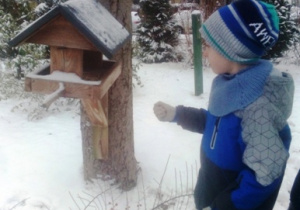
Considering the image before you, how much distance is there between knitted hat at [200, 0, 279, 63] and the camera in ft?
4.58

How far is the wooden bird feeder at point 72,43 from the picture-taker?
1795mm

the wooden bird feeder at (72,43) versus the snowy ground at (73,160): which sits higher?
the wooden bird feeder at (72,43)

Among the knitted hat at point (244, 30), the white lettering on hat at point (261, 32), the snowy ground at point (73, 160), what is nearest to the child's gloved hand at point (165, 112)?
the knitted hat at point (244, 30)

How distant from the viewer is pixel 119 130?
2.79 metres

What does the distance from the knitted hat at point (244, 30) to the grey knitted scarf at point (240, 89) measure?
0.06 metres

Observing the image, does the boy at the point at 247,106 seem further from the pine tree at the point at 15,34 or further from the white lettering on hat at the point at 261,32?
the pine tree at the point at 15,34

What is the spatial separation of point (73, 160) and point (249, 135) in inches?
90.1

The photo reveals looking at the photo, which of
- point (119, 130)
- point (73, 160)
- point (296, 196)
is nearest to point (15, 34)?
point (73, 160)

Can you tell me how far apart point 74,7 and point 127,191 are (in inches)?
68.3

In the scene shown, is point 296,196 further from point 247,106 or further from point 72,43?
point 72,43

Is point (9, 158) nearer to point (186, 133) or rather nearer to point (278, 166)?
point (186, 133)

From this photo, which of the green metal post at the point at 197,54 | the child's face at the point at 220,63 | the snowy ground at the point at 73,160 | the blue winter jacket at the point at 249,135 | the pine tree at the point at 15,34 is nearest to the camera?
the blue winter jacket at the point at 249,135

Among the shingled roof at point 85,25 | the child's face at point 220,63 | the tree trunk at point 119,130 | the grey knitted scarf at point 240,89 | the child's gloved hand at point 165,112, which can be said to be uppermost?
the shingled roof at point 85,25

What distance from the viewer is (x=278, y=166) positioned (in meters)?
1.41
